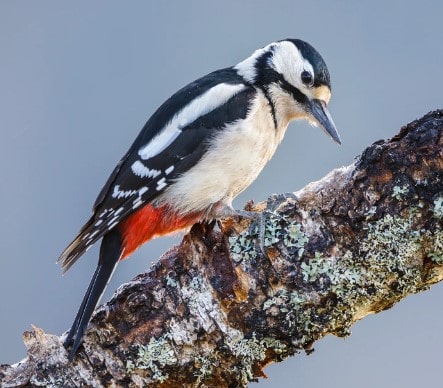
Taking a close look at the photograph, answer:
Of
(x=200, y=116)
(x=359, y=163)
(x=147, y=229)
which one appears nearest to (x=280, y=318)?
(x=359, y=163)

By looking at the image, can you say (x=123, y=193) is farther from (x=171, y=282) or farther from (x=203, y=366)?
(x=203, y=366)

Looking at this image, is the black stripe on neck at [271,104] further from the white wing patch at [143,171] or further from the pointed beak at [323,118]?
the white wing patch at [143,171]

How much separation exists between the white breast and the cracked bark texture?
0.56 metres

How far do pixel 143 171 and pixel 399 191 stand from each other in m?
1.02

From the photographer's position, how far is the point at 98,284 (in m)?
1.92

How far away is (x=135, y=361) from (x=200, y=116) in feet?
3.27

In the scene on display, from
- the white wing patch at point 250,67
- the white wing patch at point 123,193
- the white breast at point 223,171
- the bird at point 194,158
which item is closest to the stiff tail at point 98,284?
the bird at point 194,158

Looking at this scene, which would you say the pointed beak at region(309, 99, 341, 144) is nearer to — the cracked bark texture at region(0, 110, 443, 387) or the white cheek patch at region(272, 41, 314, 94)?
the white cheek patch at region(272, 41, 314, 94)

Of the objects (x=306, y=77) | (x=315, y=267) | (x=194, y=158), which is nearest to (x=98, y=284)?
(x=194, y=158)

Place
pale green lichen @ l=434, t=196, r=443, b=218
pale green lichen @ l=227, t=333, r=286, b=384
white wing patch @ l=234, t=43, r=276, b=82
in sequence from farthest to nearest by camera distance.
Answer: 1. white wing patch @ l=234, t=43, r=276, b=82
2. pale green lichen @ l=227, t=333, r=286, b=384
3. pale green lichen @ l=434, t=196, r=443, b=218

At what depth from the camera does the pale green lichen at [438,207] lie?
1.44m

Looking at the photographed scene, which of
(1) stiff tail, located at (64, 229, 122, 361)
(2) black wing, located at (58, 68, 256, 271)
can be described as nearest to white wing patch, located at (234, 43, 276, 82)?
(2) black wing, located at (58, 68, 256, 271)

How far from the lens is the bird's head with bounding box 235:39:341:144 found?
8.04 ft

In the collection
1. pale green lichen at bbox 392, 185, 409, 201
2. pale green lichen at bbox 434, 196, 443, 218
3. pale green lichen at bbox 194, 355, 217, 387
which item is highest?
pale green lichen at bbox 392, 185, 409, 201
